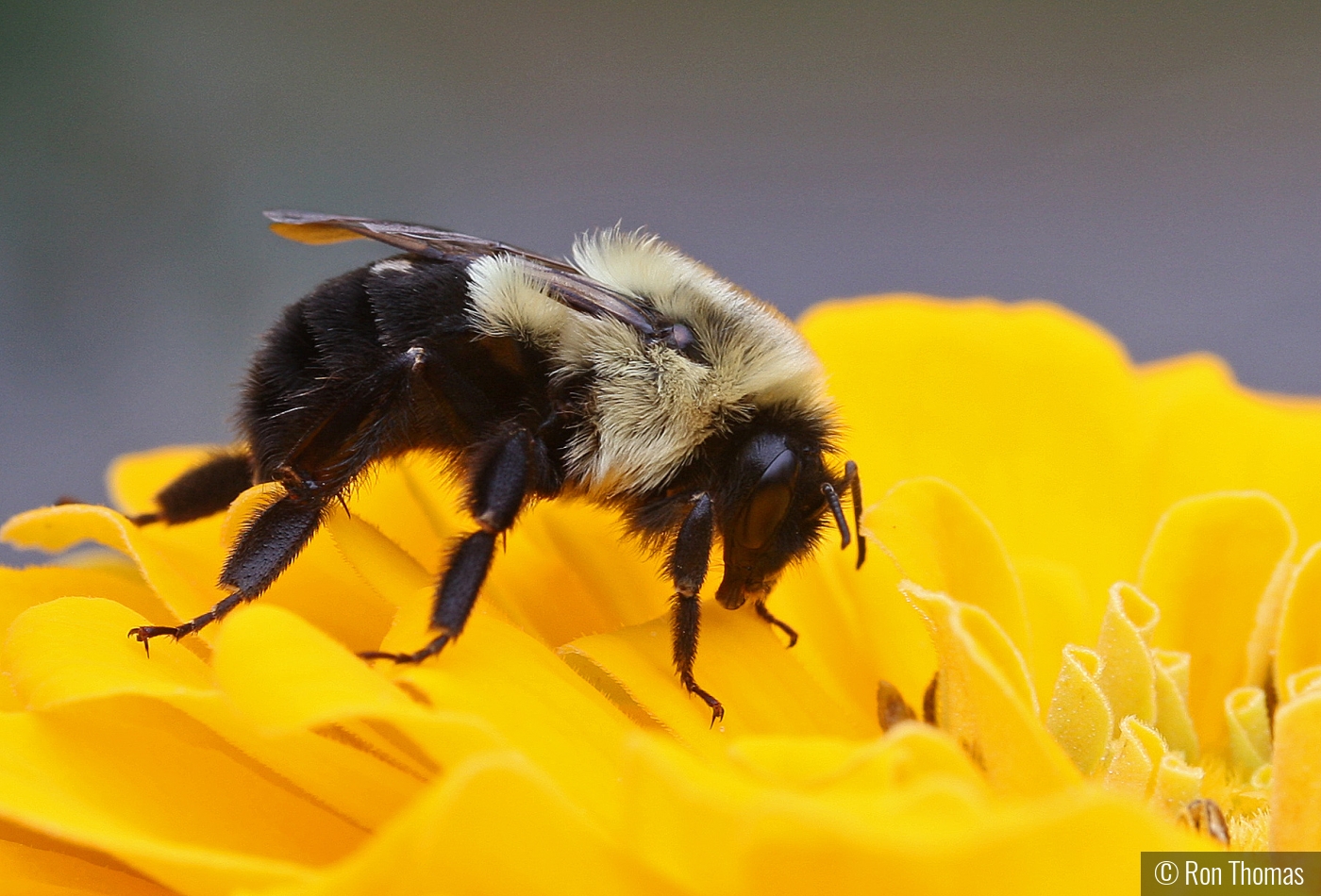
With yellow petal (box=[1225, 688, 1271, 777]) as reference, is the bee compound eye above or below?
above

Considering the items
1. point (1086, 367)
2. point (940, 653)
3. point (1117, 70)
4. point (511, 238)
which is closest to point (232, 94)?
point (511, 238)

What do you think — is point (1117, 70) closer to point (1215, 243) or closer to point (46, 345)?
point (1215, 243)

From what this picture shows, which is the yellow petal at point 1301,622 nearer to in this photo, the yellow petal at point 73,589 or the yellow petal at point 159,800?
the yellow petal at point 159,800

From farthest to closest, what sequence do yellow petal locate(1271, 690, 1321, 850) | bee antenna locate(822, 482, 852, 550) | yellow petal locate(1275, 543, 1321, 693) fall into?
1. yellow petal locate(1275, 543, 1321, 693)
2. bee antenna locate(822, 482, 852, 550)
3. yellow petal locate(1271, 690, 1321, 850)

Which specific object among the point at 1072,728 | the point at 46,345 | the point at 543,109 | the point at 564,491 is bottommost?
the point at 1072,728

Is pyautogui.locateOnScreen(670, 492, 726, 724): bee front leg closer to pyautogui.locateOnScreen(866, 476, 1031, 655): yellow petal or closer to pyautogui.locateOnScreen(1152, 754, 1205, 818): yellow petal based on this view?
pyautogui.locateOnScreen(866, 476, 1031, 655): yellow petal

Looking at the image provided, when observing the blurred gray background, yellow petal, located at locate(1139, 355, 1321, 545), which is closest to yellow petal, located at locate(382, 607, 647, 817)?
yellow petal, located at locate(1139, 355, 1321, 545)

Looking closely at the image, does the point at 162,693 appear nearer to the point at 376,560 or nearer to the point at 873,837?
the point at 376,560

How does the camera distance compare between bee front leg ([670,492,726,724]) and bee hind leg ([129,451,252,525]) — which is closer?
bee front leg ([670,492,726,724])
